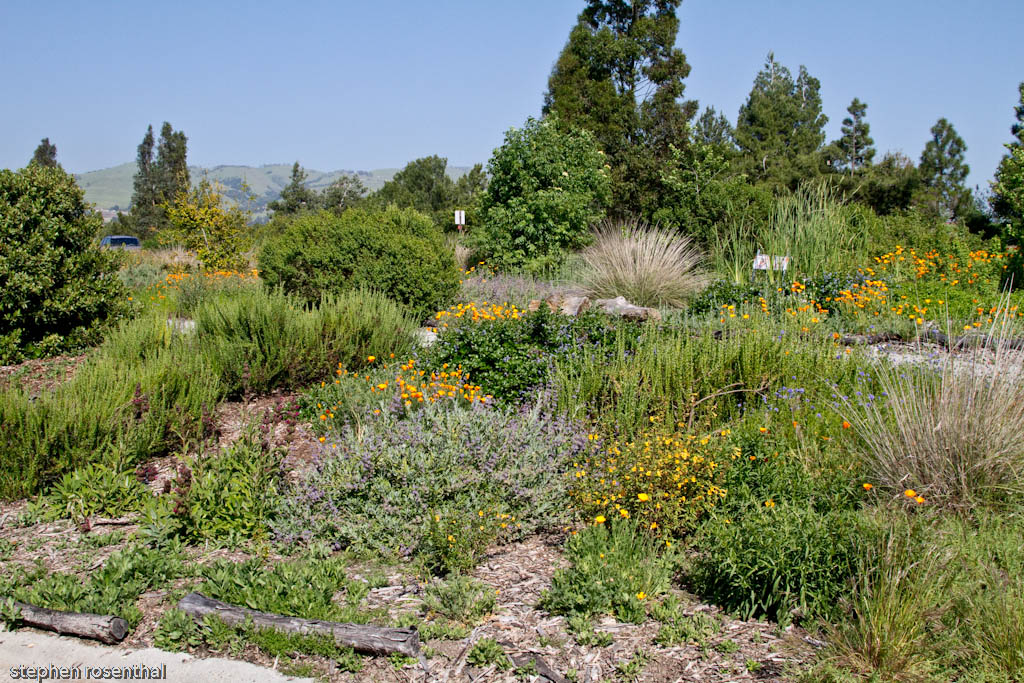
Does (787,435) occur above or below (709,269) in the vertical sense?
below

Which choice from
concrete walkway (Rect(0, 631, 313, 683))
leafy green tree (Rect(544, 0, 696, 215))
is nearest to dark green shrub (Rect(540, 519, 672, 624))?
concrete walkway (Rect(0, 631, 313, 683))

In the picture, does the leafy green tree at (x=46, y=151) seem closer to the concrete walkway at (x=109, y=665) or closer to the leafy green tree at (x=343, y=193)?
the leafy green tree at (x=343, y=193)

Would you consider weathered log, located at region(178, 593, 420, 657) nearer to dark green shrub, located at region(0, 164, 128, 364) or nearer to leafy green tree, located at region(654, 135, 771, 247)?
dark green shrub, located at region(0, 164, 128, 364)

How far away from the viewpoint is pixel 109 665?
9.39ft

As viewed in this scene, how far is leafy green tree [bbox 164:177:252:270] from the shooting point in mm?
15547

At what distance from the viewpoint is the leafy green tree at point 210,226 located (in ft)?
51.0

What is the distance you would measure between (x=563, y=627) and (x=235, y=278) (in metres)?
10.1

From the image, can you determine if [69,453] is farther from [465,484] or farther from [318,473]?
[465,484]

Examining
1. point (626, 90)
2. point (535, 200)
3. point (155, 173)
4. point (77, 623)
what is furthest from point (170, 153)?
point (77, 623)

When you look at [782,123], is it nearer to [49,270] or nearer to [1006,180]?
[1006,180]

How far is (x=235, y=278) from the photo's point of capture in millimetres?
11773

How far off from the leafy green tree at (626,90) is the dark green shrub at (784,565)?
1787cm

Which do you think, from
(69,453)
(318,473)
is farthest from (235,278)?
(318,473)

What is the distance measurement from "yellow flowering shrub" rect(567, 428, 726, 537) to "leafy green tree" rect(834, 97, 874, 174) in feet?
104
